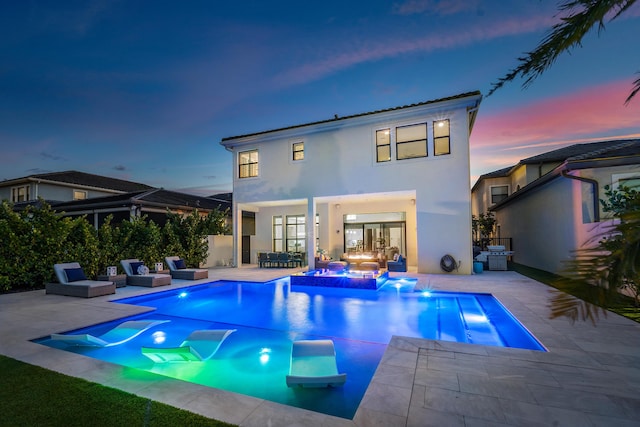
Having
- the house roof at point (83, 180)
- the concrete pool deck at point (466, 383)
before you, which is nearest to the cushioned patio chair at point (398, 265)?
the concrete pool deck at point (466, 383)

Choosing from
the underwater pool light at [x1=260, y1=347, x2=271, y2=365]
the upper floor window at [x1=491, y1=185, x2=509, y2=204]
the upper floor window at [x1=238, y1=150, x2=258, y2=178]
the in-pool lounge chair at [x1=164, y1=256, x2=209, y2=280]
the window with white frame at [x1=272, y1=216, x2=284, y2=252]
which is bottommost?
the underwater pool light at [x1=260, y1=347, x2=271, y2=365]

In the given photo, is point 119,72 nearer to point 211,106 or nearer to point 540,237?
point 211,106

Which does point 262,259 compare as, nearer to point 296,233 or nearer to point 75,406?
point 296,233

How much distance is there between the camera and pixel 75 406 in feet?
10.4

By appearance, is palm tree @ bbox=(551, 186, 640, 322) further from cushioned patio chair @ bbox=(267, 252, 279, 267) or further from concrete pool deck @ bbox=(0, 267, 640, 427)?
cushioned patio chair @ bbox=(267, 252, 279, 267)

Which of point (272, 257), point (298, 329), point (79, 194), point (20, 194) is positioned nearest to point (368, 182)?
point (272, 257)

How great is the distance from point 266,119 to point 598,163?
1415cm

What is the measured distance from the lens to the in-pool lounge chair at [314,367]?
13.2 feet

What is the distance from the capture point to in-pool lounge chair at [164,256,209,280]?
12.2 m

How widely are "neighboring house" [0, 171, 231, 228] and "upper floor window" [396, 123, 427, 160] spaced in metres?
12.2

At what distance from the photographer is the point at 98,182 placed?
90.6 ft

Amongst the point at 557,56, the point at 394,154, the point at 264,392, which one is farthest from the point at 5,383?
the point at 394,154

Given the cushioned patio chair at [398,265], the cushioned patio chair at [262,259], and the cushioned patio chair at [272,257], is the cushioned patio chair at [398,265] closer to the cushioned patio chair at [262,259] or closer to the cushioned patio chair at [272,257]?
the cushioned patio chair at [272,257]

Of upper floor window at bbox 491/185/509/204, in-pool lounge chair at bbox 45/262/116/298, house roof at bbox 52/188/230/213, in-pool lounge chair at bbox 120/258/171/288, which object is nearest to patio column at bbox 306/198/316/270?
house roof at bbox 52/188/230/213
